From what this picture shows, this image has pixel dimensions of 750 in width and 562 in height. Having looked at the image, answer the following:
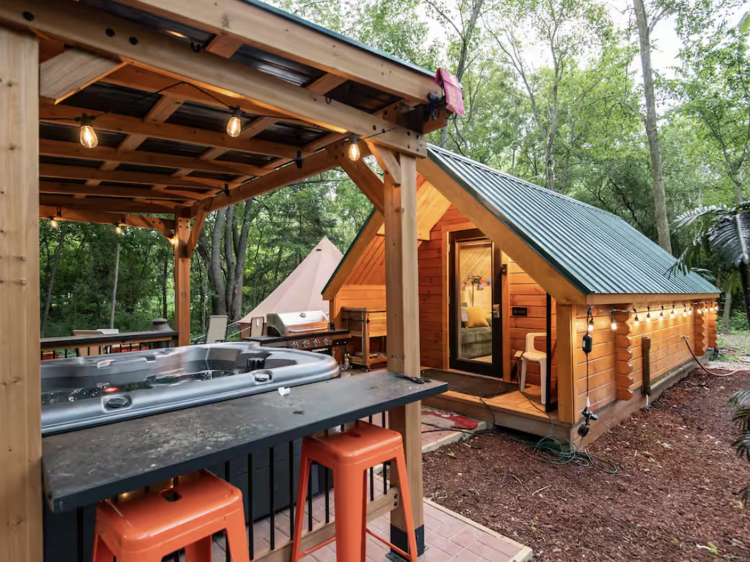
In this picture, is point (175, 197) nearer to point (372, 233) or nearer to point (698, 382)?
point (372, 233)

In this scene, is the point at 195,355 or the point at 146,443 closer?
the point at 146,443

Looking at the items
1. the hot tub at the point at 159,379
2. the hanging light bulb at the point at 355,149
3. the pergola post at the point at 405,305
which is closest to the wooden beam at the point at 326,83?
the hanging light bulb at the point at 355,149

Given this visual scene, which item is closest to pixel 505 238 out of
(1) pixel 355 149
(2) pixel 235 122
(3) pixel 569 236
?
(3) pixel 569 236

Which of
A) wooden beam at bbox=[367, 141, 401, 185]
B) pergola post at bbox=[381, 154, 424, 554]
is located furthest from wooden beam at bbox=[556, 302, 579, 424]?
wooden beam at bbox=[367, 141, 401, 185]

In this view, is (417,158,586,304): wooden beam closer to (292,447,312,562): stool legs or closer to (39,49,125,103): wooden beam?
(292,447,312,562): stool legs

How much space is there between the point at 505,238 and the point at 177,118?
313cm

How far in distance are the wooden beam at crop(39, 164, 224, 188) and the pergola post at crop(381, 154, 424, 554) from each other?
273 centimetres

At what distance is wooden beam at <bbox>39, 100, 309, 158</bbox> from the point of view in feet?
8.26

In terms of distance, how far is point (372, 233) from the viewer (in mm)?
5957

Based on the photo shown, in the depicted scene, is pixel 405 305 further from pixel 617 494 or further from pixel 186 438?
pixel 617 494

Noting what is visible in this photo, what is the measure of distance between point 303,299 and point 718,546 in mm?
7771

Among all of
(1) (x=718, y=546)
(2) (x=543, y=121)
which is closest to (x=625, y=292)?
(1) (x=718, y=546)

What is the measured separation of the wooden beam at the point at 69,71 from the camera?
1383 millimetres

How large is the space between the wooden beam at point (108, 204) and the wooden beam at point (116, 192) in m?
0.18
